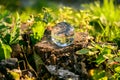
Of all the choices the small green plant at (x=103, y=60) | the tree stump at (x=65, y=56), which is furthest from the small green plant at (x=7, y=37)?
the small green plant at (x=103, y=60)

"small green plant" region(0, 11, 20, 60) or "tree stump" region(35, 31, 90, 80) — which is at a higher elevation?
"small green plant" region(0, 11, 20, 60)

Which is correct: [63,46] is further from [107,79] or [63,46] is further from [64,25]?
[107,79]

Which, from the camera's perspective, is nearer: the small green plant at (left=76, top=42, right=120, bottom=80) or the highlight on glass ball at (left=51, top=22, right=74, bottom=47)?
the small green plant at (left=76, top=42, right=120, bottom=80)

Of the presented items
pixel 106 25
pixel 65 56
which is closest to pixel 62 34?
pixel 65 56

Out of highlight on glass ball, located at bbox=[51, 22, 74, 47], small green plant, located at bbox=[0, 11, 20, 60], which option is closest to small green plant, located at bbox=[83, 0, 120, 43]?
highlight on glass ball, located at bbox=[51, 22, 74, 47]

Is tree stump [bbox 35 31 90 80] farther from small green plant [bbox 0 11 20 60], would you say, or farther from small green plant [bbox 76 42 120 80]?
small green plant [bbox 0 11 20 60]

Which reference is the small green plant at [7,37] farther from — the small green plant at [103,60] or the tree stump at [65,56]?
the small green plant at [103,60]

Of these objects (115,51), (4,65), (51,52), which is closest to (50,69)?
(51,52)

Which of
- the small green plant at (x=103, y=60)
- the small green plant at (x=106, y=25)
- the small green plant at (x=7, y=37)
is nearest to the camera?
the small green plant at (x=103, y=60)
